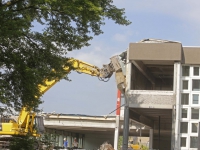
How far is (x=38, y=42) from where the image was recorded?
51.4 feet

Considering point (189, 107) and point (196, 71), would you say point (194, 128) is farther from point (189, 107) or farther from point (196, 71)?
point (196, 71)

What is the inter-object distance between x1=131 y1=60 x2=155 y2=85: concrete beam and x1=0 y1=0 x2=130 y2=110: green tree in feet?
46.5

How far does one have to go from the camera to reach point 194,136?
27.6 meters

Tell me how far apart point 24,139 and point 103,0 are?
18.9ft

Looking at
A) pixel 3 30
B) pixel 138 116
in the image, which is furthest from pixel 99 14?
pixel 138 116

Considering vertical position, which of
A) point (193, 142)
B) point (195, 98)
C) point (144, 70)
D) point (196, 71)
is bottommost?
point (193, 142)

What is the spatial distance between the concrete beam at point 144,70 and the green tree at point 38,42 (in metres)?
14.2

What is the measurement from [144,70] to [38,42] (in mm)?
18681

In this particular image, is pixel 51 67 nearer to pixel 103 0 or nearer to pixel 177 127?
pixel 103 0

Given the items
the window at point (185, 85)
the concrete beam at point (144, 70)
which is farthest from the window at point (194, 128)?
the concrete beam at point (144, 70)

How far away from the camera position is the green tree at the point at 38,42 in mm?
14141

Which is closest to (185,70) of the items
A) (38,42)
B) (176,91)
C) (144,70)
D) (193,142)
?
(176,91)

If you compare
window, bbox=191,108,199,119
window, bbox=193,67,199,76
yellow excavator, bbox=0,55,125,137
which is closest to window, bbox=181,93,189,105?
window, bbox=191,108,199,119

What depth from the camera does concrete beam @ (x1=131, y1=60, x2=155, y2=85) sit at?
99.8 ft
